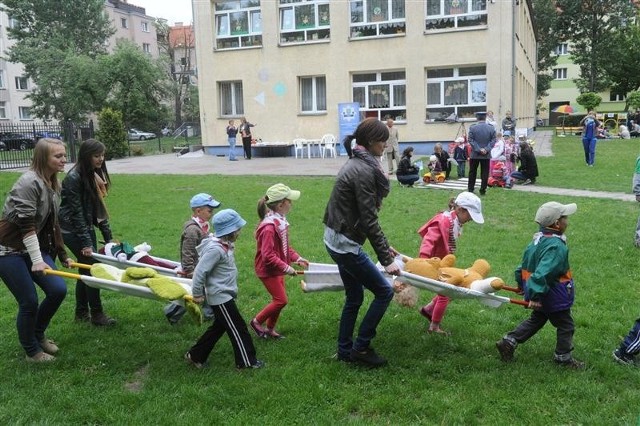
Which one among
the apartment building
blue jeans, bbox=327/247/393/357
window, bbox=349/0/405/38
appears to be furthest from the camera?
window, bbox=349/0/405/38

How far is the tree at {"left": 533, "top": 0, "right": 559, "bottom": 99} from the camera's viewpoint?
54.9 metres

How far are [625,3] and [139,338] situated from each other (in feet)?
205

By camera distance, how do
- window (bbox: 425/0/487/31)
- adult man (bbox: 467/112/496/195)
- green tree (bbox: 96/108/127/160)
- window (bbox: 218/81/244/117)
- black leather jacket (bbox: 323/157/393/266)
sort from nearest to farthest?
black leather jacket (bbox: 323/157/393/266) → adult man (bbox: 467/112/496/195) → window (bbox: 425/0/487/31) → window (bbox: 218/81/244/117) → green tree (bbox: 96/108/127/160)

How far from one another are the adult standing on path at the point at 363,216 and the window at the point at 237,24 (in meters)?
24.5

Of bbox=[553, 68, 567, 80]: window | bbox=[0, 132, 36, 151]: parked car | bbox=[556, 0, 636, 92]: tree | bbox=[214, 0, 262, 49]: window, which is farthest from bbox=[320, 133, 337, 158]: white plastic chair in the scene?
bbox=[553, 68, 567, 80]: window

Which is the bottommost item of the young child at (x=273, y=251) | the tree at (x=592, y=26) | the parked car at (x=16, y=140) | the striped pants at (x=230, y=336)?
the striped pants at (x=230, y=336)

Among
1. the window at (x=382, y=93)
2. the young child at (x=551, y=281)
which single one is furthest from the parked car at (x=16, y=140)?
the young child at (x=551, y=281)

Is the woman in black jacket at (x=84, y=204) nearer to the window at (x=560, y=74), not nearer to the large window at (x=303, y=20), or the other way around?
the large window at (x=303, y=20)

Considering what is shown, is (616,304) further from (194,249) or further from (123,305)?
(123,305)

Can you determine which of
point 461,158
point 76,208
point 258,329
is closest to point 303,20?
point 461,158

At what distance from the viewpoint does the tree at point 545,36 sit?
54875mm

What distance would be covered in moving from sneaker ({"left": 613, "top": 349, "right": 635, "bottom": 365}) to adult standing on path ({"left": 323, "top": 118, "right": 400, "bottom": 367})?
194cm

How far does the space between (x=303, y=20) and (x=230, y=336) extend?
955 inches

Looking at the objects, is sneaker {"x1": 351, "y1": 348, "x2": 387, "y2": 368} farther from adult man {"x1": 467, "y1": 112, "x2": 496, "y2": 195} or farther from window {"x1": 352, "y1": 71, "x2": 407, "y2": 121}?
window {"x1": 352, "y1": 71, "x2": 407, "y2": 121}
